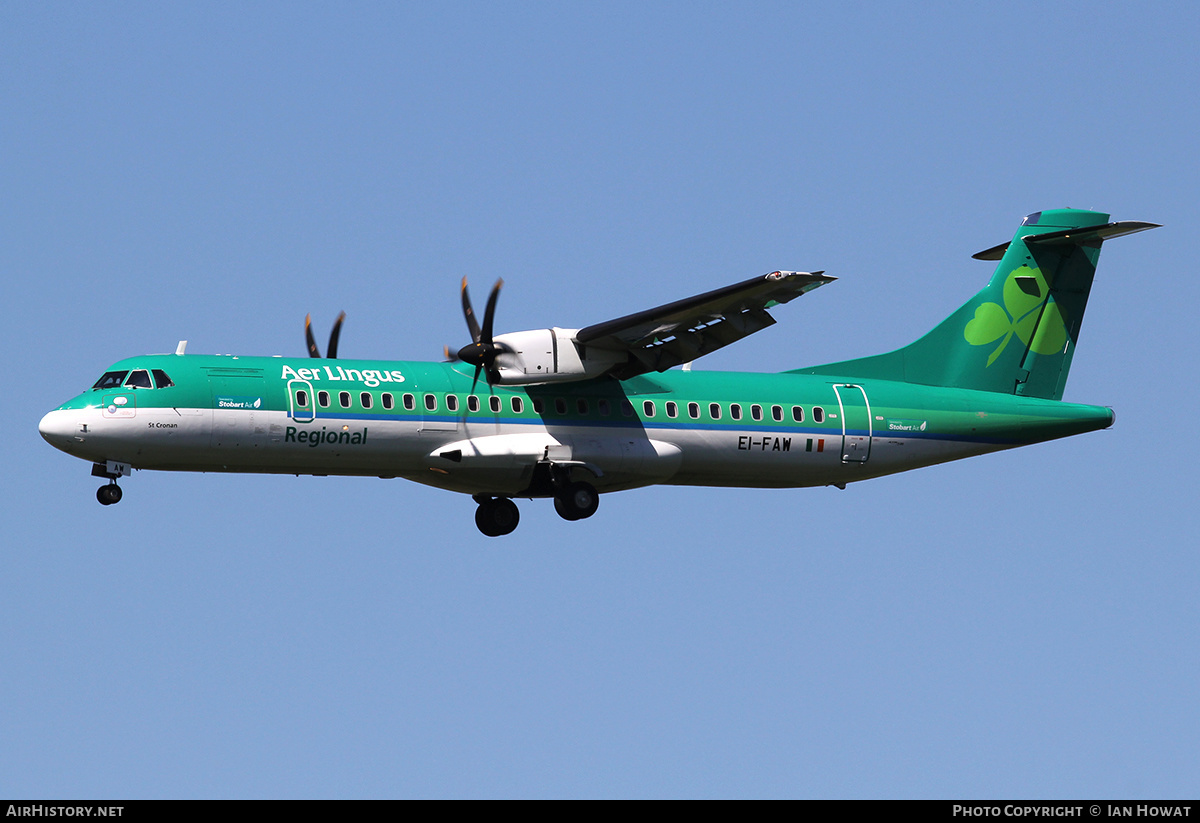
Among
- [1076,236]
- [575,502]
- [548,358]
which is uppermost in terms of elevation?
[1076,236]

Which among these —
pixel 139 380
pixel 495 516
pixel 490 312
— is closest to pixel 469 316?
pixel 490 312

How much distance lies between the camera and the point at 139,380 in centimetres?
2636

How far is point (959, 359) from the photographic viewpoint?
3209cm

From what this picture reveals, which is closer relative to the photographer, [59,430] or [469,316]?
[59,430]

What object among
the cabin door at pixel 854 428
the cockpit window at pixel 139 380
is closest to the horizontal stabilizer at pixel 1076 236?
the cabin door at pixel 854 428

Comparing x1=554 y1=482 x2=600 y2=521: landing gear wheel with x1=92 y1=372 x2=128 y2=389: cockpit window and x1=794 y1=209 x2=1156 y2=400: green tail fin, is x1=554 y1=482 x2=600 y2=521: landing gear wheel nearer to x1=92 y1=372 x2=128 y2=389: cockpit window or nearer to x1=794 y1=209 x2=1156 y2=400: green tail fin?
x1=794 y1=209 x2=1156 y2=400: green tail fin

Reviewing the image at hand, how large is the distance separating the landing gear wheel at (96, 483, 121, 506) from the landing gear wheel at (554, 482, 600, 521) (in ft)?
24.0

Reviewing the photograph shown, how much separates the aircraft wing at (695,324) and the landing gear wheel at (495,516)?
3.31 meters

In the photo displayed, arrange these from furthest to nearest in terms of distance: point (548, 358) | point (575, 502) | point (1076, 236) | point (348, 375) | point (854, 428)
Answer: point (1076, 236) < point (854, 428) < point (575, 502) < point (548, 358) < point (348, 375)

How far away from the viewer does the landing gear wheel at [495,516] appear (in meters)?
29.8

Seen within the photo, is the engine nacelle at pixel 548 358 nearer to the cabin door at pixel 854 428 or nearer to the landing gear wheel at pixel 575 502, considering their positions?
the landing gear wheel at pixel 575 502

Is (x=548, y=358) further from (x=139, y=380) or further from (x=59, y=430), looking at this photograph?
(x=59, y=430)

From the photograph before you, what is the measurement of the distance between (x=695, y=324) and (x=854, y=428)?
4.17 metres
